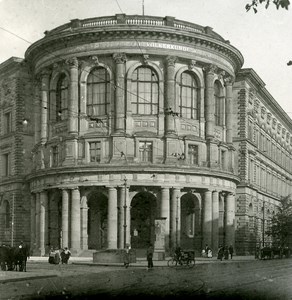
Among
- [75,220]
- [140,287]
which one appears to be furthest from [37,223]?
[140,287]

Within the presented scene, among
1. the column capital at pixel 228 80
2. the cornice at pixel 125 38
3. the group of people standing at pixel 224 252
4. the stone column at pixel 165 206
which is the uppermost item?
the cornice at pixel 125 38

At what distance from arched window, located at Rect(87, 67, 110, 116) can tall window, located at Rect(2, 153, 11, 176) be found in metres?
13.5

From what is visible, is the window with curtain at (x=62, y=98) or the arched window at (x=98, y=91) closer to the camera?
the arched window at (x=98, y=91)

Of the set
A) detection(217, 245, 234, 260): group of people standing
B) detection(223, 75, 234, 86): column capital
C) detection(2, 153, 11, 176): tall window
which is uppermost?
detection(223, 75, 234, 86): column capital

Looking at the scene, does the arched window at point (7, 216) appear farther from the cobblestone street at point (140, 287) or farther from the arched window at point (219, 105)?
the cobblestone street at point (140, 287)

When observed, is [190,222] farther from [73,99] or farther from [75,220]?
[73,99]

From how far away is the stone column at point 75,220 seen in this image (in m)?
51.0

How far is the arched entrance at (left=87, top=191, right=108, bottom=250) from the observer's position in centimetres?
5372

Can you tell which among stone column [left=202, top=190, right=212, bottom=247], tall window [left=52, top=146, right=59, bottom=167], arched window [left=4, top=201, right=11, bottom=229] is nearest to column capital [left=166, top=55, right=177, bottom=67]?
stone column [left=202, top=190, right=212, bottom=247]

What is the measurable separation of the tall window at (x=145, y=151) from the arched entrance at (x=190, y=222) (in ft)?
A: 17.2

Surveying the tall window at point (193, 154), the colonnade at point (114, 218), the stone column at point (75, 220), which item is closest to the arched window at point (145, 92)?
the tall window at point (193, 154)

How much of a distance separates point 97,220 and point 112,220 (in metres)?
4.25

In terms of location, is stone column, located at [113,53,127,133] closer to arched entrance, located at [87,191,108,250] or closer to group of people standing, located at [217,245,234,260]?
arched entrance, located at [87,191,108,250]

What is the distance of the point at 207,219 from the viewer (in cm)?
5316
